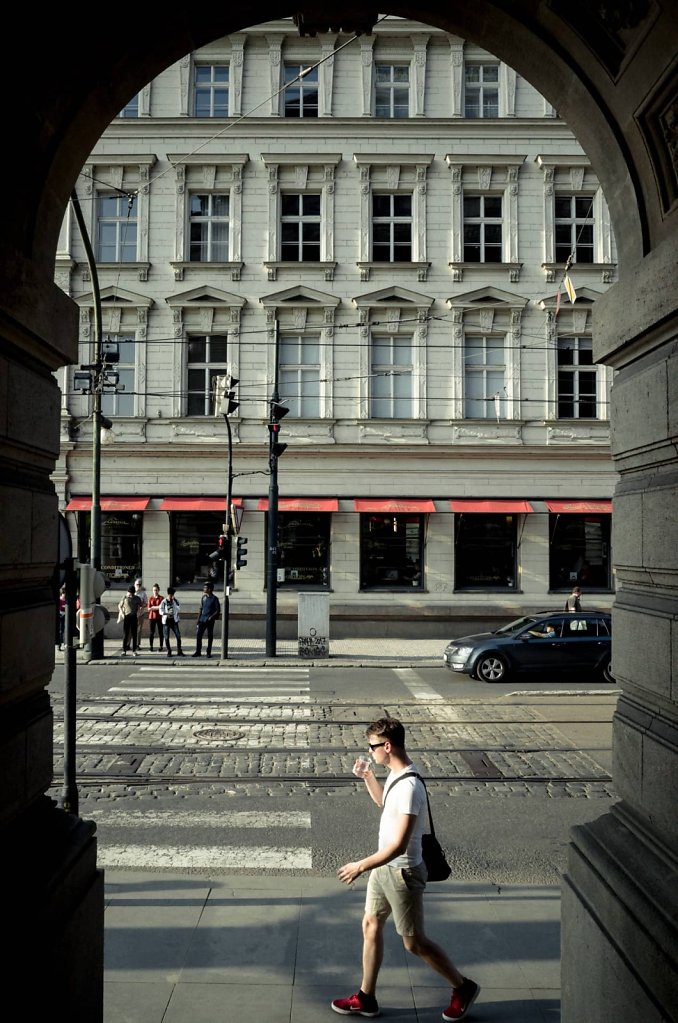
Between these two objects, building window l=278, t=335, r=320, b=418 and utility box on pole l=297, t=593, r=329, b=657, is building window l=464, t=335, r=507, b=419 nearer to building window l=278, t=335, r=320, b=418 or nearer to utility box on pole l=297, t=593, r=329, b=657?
building window l=278, t=335, r=320, b=418

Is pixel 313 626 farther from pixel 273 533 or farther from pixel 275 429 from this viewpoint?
pixel 275 429

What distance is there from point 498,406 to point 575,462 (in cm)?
281

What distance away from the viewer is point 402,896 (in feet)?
15.1

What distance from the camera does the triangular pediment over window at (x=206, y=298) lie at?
25.0 meters

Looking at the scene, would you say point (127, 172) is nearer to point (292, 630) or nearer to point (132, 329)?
point (132, 329)

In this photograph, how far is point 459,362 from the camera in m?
25.1

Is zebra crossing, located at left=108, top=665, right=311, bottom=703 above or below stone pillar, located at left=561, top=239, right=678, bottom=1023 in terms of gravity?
below

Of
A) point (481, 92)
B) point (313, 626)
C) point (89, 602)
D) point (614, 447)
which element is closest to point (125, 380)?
point (313, 626)

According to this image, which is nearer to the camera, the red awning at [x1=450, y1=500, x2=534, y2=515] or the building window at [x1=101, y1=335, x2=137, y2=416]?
the red awning at [x1=450, y1=500, x2=534, y2=515]

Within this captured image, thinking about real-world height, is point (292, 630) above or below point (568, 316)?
below

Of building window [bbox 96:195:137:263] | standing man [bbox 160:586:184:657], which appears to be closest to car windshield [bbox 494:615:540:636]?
standing man [bbox 160:586:184:657]

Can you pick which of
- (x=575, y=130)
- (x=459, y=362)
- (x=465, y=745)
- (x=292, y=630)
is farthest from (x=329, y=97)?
(x=575, y=130)

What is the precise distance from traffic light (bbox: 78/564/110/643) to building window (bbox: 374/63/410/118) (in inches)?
864

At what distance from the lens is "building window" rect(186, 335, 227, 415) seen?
25125 millimetres
